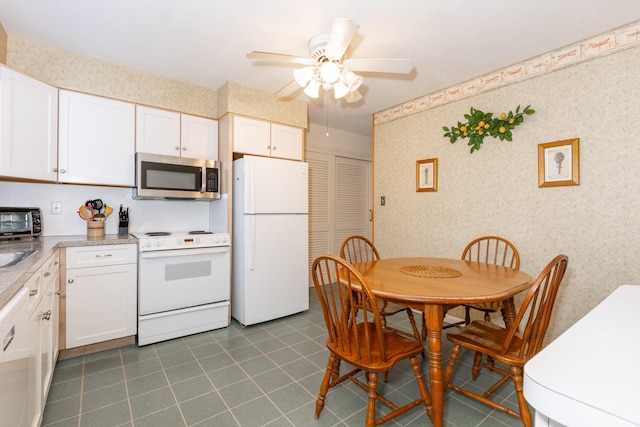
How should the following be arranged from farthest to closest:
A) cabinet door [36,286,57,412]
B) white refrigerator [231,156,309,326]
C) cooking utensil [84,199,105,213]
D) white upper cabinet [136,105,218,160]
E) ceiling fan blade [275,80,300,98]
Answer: white refrigerator [231,156,309,326], white upper cabinet [136,105,218,160], cooking utensil [84,199,105,213], ceiling fan blade [275,80,300,98], cabinet door [36,286,57,412]

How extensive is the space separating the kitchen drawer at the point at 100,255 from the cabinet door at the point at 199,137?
1052 millimetres

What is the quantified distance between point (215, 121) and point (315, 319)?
7.53ft

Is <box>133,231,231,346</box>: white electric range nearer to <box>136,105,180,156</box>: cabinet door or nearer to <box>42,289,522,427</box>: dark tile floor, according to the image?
<box>42,289,522,427</box>: dark tile floor

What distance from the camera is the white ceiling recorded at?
188 cm

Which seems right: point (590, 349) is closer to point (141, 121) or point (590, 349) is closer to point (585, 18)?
point (585, 18)

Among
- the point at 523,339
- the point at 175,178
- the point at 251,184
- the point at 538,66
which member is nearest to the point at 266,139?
the point at 251,184

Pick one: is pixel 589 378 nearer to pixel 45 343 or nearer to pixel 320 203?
pixel 45 343

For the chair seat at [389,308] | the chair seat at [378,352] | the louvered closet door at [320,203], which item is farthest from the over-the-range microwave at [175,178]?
the chair seat at [378,352]

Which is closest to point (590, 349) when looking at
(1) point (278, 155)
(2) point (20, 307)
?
(2) point (20, 307)

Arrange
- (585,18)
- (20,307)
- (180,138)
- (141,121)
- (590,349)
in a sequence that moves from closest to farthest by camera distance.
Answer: (590,349) < (20,307) < (585,18) < (141,121) < (180,138)

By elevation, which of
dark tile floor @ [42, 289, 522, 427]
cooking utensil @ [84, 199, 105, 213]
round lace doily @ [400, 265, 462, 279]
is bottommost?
dark tile floor @ [42, 289, 522, 427]

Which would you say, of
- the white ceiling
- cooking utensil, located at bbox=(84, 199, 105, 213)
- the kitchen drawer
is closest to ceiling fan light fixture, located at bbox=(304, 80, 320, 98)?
the white ceiling

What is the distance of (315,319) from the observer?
3143mm

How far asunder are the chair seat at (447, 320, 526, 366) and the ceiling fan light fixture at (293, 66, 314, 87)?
1791mm
